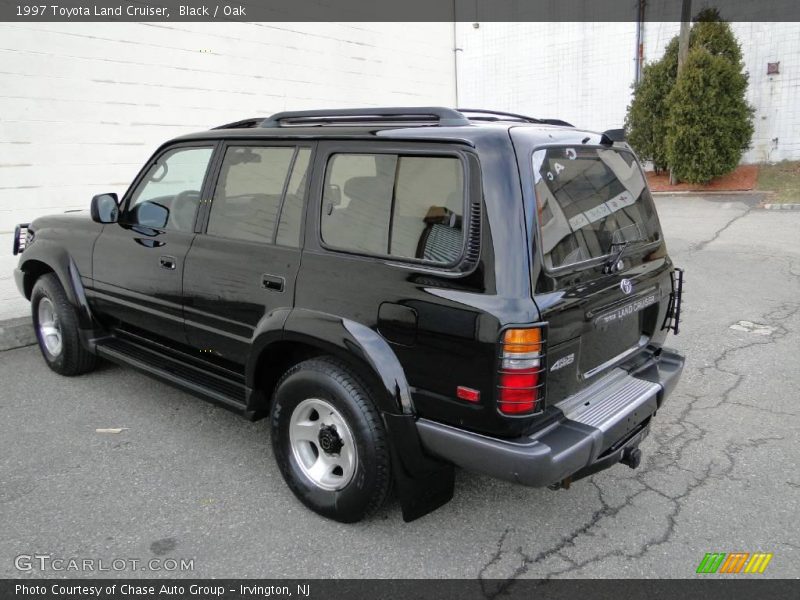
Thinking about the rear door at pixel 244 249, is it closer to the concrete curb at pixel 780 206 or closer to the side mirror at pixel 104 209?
the side mirror at pixel 104 209

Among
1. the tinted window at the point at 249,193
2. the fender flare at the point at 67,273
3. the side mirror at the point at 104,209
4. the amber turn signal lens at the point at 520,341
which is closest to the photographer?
the amber turn signal lens at the point at 520,341

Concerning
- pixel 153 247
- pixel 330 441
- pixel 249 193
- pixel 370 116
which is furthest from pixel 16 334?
pixel 370 116

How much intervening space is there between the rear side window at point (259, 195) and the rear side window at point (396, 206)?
21 cm

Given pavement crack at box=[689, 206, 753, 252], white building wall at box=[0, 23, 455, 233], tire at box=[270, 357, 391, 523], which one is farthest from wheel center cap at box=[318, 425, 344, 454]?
pavement crack at box=[689, 206, 753, 252]

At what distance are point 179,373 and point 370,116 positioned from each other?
1.92 meters

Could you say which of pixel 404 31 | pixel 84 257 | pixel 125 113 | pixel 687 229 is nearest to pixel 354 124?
pixel 84 257

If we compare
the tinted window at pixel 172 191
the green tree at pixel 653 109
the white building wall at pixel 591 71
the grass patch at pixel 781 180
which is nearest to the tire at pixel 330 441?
the tinted window at pixel 172 191

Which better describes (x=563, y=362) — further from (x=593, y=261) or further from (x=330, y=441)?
(x=330, y=441)

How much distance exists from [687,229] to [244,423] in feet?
30.1

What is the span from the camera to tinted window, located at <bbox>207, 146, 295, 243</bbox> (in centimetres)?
323

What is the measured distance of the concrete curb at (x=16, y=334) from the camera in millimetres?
5562

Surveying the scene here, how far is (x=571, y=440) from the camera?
2.47 metres

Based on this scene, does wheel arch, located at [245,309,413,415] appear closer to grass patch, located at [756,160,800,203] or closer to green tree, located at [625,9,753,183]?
grass patch, located at [756,160,800,203]
